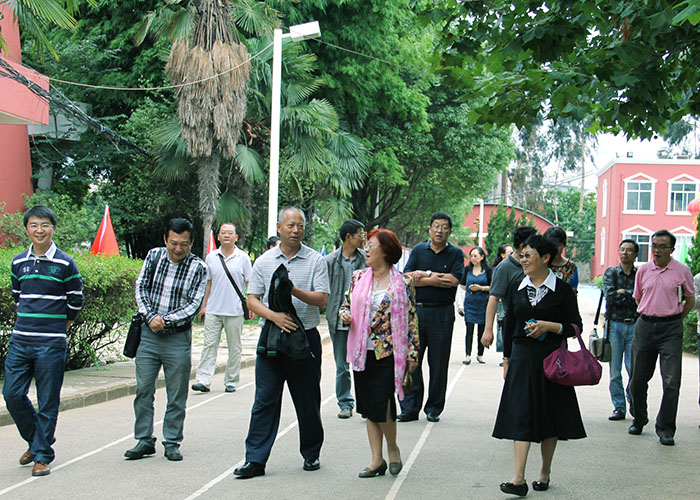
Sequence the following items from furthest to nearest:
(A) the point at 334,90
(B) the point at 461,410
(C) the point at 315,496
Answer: (A) the point at 334,90, (B) the point at 461,410, (C) the point at 315,496

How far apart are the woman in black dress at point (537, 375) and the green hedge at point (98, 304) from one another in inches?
234

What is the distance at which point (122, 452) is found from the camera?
6875 mm

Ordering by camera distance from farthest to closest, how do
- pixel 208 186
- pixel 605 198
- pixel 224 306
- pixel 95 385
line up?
pixel 605 198, pixel 208 186, pixel 224 306, pixel 95 385

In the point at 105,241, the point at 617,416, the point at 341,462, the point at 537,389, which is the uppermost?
the point at 105,241

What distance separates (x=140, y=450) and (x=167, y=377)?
60 cm

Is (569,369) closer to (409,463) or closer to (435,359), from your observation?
→ (409,463)

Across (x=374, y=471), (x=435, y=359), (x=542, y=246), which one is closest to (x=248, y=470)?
(x=374, y=471)

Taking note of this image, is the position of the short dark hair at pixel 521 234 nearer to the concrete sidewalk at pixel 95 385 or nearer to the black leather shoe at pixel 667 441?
the black leather shoe at pixel 667 441

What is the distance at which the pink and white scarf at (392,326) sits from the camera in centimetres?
611

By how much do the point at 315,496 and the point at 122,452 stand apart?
6.75 ft

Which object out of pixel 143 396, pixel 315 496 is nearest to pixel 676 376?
pixel 315 496

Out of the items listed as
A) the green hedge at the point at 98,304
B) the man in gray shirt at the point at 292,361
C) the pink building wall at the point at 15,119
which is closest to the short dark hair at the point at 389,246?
the man in gray shirt at the point at 292,361

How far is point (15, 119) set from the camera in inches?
640

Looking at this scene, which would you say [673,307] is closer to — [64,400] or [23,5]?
[64,400]
